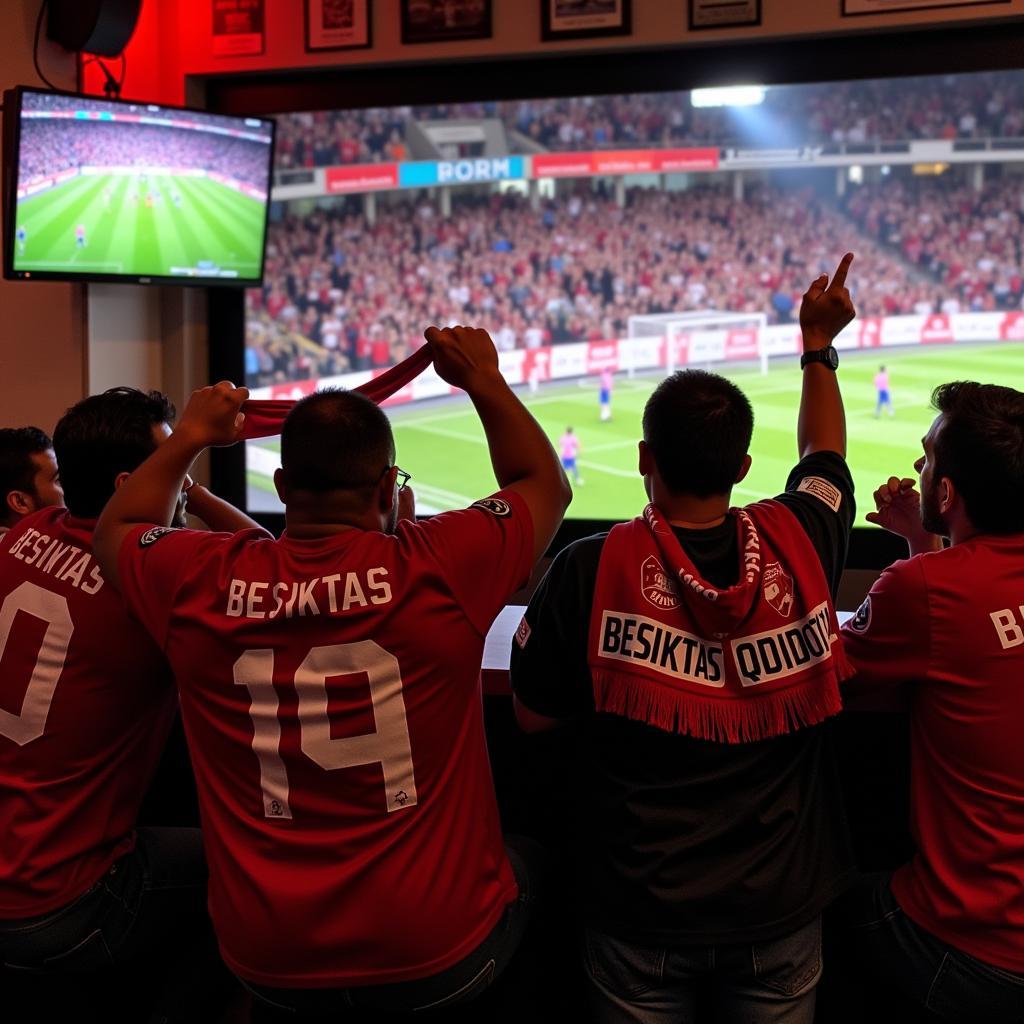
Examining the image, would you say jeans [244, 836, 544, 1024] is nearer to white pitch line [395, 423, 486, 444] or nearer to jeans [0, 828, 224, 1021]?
jeans [0, 828, 224, 1021]

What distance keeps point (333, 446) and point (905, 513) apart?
3.37ft

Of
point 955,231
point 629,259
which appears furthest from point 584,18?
point 955,231

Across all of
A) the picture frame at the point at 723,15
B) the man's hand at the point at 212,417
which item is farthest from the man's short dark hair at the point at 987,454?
the picture frame at the point at 723,15

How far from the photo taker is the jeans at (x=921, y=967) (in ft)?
4.88

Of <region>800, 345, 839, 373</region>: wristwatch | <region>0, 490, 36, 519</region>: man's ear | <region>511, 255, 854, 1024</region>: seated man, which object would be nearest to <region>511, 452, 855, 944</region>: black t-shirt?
<region>511, 255, 854, 1024</region>: seated man

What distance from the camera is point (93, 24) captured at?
332cm

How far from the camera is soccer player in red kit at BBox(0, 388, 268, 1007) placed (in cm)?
163

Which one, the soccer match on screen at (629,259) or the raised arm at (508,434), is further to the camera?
the soccer match on screen at (629,259)

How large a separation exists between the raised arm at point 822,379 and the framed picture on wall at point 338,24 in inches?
94.0

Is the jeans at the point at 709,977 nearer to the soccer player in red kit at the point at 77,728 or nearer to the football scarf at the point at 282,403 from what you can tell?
the soccer player in red kit at the point at 77,728

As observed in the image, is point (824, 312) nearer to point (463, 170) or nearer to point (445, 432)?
point (463, 170)

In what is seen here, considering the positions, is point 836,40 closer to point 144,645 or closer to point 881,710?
point 881,710

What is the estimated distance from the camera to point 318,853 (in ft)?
4.47

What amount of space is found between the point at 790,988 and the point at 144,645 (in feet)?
3.46
